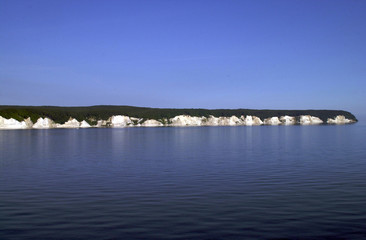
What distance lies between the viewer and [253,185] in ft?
51.4

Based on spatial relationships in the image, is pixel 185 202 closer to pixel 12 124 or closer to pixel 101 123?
pixel 12 124

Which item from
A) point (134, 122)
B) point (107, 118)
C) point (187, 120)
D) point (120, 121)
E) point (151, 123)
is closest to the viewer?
point (107, 118)

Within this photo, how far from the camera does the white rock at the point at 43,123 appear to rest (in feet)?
445

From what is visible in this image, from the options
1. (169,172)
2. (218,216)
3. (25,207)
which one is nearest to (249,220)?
(218,216)

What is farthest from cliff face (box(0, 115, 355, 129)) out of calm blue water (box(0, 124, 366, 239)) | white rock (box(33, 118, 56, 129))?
calm blue water (box(0, 124, 366, 239))

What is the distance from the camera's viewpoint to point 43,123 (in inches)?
5413

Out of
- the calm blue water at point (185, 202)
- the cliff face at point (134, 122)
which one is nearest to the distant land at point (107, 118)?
the cliff face at point (134, 122)

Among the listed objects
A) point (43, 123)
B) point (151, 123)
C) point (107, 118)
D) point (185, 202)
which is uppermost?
point (107, 118)

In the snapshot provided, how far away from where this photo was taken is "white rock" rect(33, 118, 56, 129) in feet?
445

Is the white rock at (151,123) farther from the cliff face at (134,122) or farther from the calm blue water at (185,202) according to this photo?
the calm blue water at (185,202)

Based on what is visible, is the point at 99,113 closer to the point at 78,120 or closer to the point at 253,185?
the point at 78,120

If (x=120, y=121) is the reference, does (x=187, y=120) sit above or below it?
above

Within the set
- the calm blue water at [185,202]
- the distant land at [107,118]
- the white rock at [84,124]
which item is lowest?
the calm blue water at [185,202]

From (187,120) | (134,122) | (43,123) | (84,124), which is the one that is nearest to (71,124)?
(84,124)
